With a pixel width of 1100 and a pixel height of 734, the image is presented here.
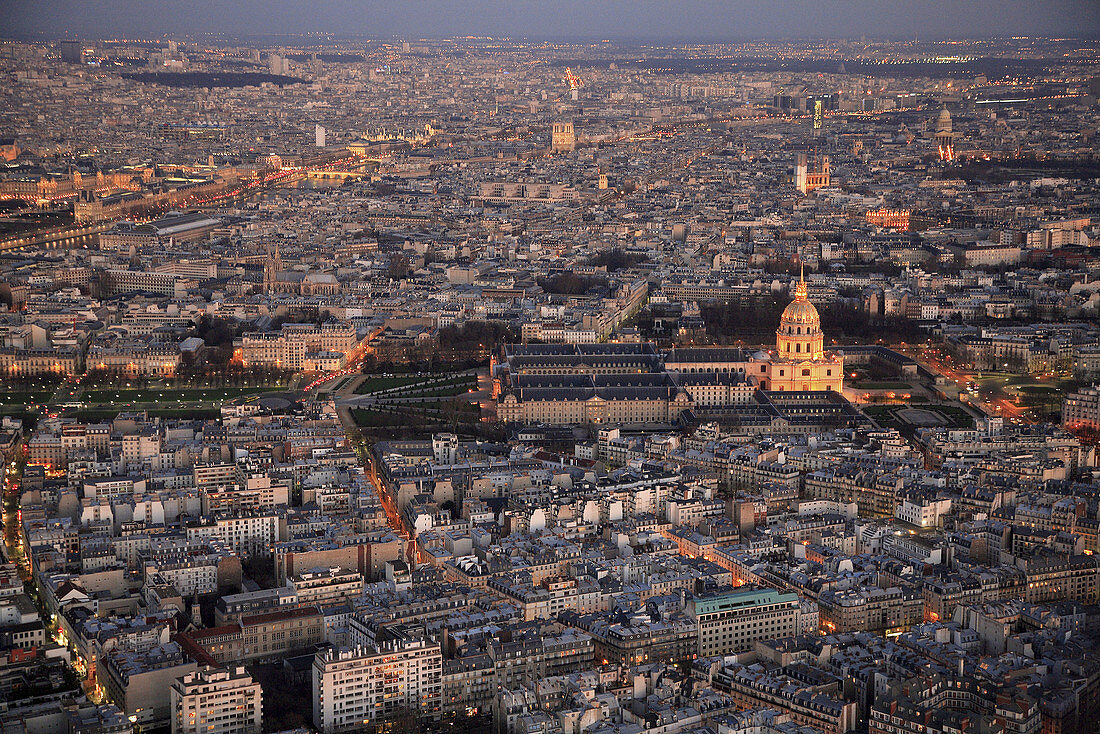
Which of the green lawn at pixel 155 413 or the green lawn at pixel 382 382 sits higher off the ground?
the green lawn at pixel 382 382

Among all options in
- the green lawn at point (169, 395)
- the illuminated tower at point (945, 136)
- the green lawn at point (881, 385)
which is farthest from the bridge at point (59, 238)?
the illuminated tower at point (945, 136)

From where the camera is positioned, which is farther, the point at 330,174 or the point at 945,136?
the point at 945,136

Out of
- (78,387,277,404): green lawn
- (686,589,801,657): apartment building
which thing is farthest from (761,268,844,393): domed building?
(686,589,801,657): apartment building

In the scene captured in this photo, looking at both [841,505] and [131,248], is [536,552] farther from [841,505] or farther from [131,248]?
[131,248]

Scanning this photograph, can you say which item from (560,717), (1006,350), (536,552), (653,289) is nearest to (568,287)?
(653,289)

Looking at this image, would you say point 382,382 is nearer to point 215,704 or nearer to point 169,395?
point 169,395

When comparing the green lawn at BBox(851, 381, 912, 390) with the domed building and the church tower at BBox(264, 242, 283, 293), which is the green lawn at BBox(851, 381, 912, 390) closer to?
the domed building

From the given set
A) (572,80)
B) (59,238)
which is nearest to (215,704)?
(59,238)

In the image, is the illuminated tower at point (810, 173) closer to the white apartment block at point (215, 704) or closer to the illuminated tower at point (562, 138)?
the illuminated tower at point (562, 138)
